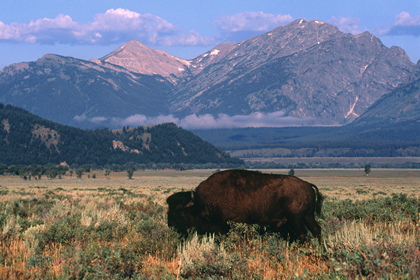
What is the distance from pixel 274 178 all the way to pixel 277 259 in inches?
81.0

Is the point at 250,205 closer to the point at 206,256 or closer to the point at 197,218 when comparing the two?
the point at 197,218

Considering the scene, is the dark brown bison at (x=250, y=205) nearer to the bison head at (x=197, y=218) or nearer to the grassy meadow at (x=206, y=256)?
the bison head at (x=197, y=218)

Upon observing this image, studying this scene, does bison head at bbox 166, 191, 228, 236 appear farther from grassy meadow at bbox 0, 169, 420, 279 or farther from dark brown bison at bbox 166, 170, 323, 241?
grassy meadow at bbox 0, 169, 420, 279

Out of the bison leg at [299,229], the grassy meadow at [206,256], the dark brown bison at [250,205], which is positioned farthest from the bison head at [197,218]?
the bison leg at [299,229]

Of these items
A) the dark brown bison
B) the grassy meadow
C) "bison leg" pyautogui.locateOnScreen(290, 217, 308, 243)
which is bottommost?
the grassy meadow

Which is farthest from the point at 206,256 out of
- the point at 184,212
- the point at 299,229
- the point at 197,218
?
the point at 299,229

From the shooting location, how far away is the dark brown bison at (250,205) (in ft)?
39.1

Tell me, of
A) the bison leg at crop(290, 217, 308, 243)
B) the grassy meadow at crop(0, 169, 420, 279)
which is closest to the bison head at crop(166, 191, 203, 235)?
the grassy meadow at crop(0, 169, 420, 279)

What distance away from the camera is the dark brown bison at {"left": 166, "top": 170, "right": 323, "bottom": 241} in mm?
11914

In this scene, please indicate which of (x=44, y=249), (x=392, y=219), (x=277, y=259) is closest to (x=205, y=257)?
(x=277, y=259)

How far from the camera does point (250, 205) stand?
12.2m

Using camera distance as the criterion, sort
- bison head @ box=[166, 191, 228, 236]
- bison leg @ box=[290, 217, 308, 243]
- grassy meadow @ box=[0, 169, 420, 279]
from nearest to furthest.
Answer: grassy meadow @ box=[0, 169, 420, 279], bison leg @ box=[290, 217, 308, 243], bison head @ box=[166, 191, 228, 236]

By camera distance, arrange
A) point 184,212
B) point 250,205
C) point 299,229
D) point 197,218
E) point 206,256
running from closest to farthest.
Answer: point 206,256 < point 299,229 < point 250,205 < point 197,218 < point 184,212

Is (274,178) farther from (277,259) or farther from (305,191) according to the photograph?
(277,259)
